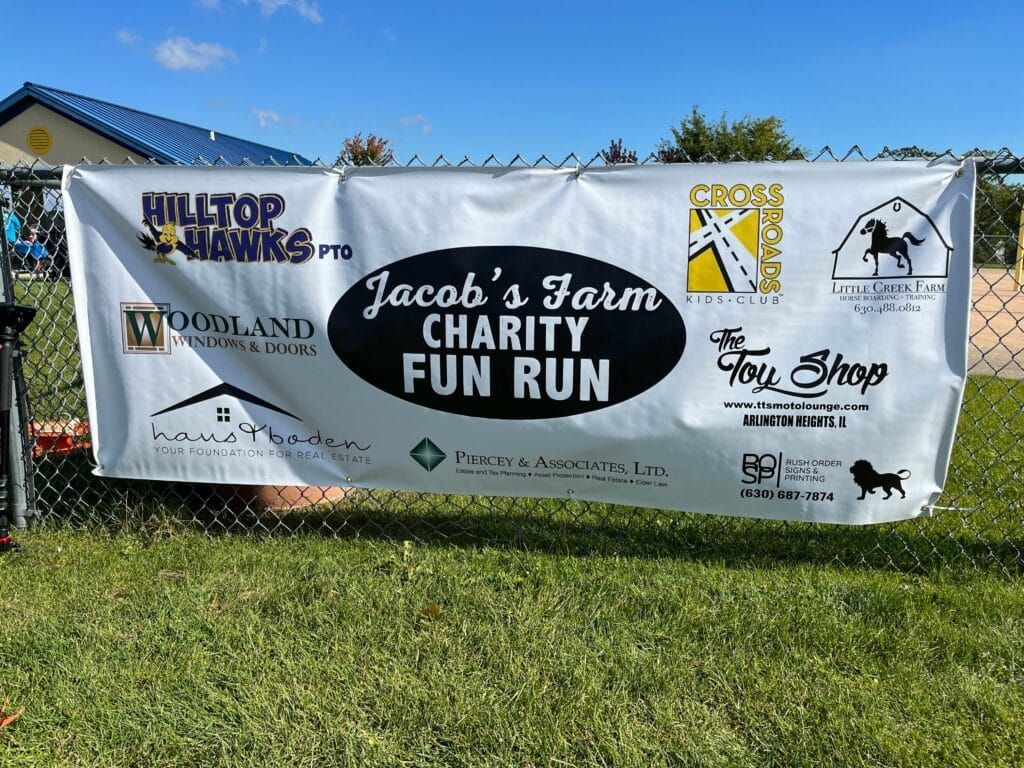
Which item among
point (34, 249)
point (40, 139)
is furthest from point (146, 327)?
point (40, 139)

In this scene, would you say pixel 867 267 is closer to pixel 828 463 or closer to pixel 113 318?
pixel 828 463

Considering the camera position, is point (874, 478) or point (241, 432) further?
point (241, 432)

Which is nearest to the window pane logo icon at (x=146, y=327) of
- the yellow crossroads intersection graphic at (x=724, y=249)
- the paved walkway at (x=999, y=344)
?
the yellow crossroads intersection graphic at (x=724, y=249)

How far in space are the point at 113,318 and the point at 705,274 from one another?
106 inches

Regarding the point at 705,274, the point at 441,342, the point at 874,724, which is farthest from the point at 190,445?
the point at 874,724

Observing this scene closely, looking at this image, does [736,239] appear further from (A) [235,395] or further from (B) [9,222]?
(B) [9,222]

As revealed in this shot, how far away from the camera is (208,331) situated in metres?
3.34

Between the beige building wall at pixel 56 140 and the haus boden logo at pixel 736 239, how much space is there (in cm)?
2359

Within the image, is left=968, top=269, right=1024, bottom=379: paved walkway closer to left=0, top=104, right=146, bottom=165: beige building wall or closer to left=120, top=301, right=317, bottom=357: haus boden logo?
left=120, top=301, right=317, bottom=357: haus boden logo

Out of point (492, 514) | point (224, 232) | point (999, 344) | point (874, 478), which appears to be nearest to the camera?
point (874, 478)

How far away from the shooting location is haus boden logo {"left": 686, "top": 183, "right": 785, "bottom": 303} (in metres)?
2.89

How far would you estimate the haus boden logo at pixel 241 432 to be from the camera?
11.0 ft

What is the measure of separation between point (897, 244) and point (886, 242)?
42 mm

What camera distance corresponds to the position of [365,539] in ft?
11.7
